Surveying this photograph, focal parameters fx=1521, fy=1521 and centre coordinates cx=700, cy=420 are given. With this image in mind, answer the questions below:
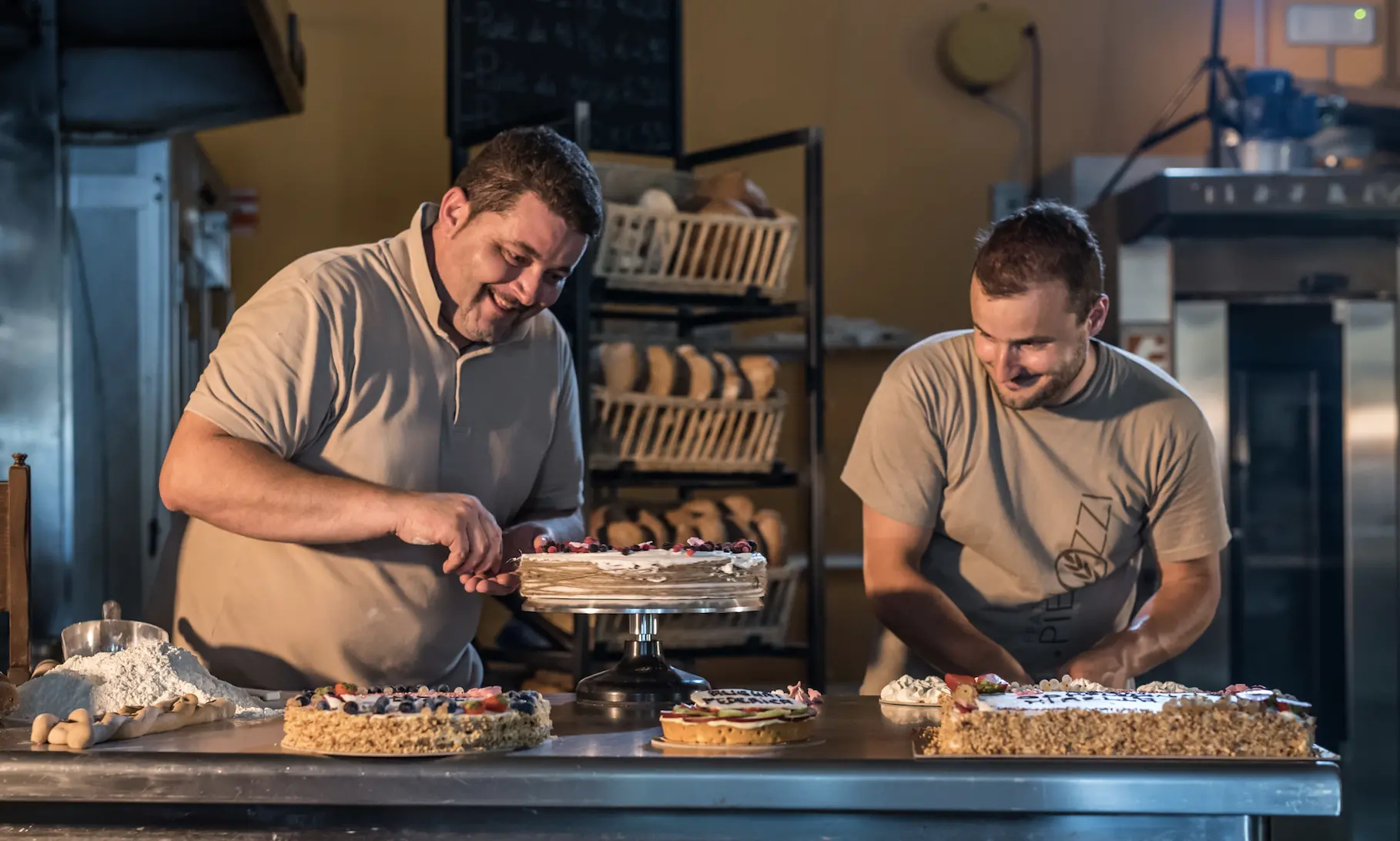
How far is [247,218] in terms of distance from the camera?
15.5 ft

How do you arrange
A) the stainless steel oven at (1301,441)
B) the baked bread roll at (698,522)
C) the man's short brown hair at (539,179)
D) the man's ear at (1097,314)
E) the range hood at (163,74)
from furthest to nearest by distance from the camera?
the stainless steel oven at (1301,441)
the baked bread roll at (698,522)
the range hood at (163,74)
the man's ear at (1097,314)
the man's short brown hair at (539,179)

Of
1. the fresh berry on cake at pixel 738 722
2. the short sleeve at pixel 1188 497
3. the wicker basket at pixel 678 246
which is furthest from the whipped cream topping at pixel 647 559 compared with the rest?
the wicker basket at pixel 678 246

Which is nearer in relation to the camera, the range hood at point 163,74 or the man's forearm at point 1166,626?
the man's forearm at point 1166,626

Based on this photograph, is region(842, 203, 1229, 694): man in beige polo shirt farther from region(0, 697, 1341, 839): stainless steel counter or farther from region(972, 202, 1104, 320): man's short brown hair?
region(0, 697, 1341, 839): stainless steel counter

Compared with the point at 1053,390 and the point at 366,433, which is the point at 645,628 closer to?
the point at 366,433

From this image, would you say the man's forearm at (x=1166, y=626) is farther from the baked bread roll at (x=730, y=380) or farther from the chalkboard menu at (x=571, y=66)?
the chalkboard menu at (x=571, y=66)

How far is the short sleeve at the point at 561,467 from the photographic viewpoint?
8.47 feet

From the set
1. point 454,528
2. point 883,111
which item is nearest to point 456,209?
point 454,528

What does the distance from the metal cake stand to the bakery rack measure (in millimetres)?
1312

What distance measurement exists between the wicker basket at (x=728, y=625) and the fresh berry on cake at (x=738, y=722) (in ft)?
5.49

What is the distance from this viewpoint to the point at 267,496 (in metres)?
2.11

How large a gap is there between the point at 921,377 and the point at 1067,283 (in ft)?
1.01

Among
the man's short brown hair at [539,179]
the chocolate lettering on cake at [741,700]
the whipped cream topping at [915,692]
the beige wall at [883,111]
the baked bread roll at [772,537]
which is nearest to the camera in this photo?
the chocolate lettering on cake at [741,700]

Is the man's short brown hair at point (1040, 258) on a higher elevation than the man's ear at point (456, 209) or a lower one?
lower
